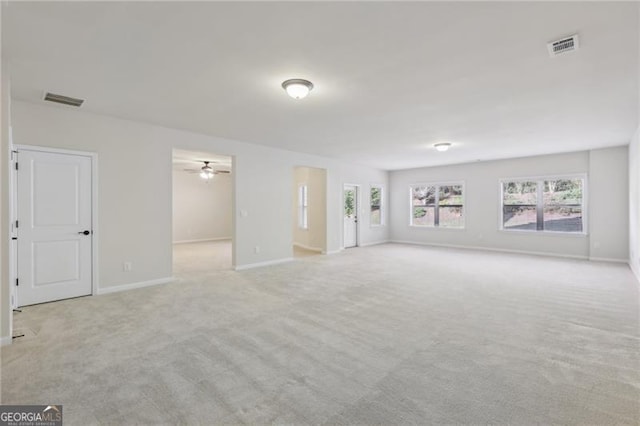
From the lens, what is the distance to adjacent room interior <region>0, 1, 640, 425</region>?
2.09 m

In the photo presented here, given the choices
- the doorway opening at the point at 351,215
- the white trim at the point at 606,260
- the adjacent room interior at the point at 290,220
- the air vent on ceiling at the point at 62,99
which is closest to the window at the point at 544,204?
the adjacent room interior at the point at 290,220

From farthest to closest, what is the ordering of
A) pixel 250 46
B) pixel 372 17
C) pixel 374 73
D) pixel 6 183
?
pixel 374 73 < pixel 6 183 < pixel 250 46 < pixel 372 17

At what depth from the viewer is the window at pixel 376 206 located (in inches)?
406

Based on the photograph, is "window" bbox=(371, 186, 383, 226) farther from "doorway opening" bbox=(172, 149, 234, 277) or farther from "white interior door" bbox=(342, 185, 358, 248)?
"doorway opening" bbox=(172, 149, 234, 277)

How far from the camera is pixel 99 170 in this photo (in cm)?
441

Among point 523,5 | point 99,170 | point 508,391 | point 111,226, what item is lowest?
point 508,391

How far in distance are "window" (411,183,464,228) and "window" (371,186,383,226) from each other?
1.08 metres

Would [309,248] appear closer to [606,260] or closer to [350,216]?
[350,216]

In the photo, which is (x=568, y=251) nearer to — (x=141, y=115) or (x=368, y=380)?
(x=368, y=380)

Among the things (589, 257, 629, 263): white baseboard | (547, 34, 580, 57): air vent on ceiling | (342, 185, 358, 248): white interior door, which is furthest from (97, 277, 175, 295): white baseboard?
(589, 257, 629, 263): white baseboard

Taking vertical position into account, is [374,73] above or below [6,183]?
above

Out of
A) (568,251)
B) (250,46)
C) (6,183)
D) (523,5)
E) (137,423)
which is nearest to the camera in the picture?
(137,423)

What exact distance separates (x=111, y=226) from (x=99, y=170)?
83 centimetres

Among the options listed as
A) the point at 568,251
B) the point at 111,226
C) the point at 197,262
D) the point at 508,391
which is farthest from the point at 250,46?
the point at 568,251
